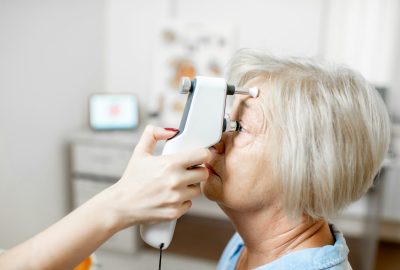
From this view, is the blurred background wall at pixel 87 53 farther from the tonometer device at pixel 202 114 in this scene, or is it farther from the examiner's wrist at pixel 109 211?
the examiner's wrist at pixel 109 211

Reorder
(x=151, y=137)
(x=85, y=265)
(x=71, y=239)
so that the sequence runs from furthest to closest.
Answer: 1. (x=85, y=265)
2. (x=151, y=137)
3. (x=71, y=239)

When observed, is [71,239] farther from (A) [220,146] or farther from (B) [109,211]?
(A) [220,146]

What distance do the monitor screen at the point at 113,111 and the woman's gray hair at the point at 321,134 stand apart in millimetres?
2181

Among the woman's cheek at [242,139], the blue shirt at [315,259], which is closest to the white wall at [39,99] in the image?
the woman's cheek at [242,139]

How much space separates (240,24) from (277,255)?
2.31 m

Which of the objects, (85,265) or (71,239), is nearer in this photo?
(71,239)

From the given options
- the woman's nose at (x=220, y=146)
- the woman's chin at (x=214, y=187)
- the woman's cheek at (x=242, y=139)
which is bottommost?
the woman's chin at (x=214, y=187)

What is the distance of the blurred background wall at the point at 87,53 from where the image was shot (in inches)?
92.6

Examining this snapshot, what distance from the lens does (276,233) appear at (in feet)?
3.29

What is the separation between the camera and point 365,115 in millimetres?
901

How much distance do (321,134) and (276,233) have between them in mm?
282

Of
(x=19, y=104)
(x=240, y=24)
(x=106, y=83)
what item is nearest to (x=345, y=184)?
(x=19, y=104)

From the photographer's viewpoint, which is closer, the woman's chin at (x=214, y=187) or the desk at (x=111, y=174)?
the woman's chin at (x=214, y=187)

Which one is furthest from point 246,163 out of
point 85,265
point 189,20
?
point 189,20
